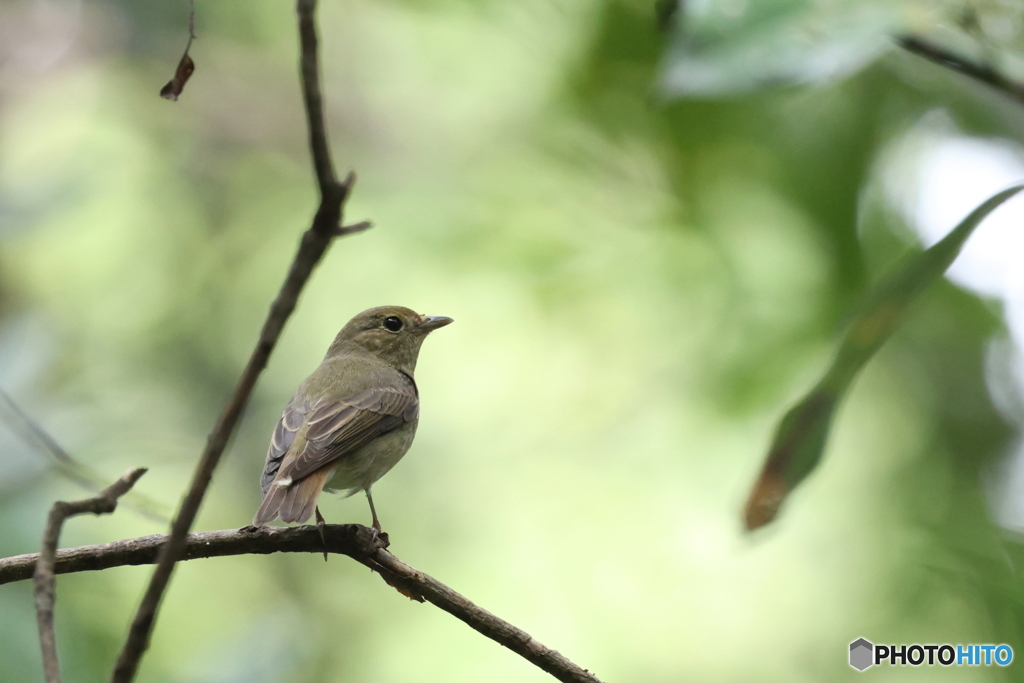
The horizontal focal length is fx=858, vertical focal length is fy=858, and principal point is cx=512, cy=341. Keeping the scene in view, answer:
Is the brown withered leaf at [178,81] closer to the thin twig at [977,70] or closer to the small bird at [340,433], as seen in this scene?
the small bird at [340,433]

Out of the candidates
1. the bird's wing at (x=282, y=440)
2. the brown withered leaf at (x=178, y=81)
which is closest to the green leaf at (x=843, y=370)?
the brown withered leaf at (x=178, y=81)

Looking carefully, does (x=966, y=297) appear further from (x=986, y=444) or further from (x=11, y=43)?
(x=11, y=43)

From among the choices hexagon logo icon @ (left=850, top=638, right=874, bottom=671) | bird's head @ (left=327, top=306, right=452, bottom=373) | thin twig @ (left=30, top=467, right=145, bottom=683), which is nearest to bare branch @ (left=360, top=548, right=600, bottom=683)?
thin twig @ (left=30, top=467, right=145, bottom=683)

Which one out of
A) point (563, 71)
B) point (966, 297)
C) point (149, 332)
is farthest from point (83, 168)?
point (966, 297)

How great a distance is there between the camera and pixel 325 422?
3.77m

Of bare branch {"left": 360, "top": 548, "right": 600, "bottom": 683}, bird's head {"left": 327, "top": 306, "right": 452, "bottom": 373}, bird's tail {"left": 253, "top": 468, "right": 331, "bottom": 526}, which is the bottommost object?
bare branch {"left": 360, "top": 548, "right": 600, "bottom": 683}

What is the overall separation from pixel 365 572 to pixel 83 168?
3.63m

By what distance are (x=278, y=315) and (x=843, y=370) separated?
1155 mm

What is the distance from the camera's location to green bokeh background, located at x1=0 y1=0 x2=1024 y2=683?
14.6 ft

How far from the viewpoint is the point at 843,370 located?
1.77 m

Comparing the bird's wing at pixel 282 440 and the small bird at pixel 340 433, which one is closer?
the small bird at pixel 340 433

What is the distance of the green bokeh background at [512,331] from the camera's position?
4.45 meters

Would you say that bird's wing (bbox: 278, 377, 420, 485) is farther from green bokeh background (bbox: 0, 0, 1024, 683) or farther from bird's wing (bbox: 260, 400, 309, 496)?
green bokeh background (bbox: 0, 0, 1024, 683)

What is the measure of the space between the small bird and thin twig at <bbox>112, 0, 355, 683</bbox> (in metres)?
1.59
